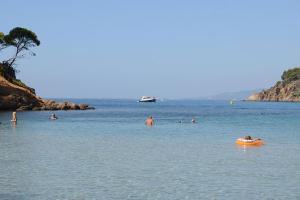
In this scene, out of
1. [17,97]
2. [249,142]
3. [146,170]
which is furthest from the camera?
[17,97]

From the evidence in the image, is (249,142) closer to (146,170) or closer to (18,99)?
(146,170)

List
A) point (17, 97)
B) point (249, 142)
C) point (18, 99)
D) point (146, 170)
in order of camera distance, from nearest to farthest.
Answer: point (146, 170) < point (249, 142) < point (17, 97) < point (18, 99)

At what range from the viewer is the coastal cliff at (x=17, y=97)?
408 feet

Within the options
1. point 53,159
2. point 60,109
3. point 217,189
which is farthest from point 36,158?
point 60,109

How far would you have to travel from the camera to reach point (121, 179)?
30.6 m

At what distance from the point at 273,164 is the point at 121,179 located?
12.2m

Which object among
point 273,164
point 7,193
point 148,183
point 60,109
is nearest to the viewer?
point 7,193

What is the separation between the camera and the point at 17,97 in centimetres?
12781

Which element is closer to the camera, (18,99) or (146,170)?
(146,170)

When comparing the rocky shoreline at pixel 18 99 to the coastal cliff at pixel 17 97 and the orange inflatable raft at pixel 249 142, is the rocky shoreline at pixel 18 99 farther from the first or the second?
the orange inflatable raft at pixel 249 142

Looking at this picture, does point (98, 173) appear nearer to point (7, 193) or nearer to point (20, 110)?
point (7, 193)

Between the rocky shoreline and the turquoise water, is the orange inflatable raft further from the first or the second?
the rocky shoreline

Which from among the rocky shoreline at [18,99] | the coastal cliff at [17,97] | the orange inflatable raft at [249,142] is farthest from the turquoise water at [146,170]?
the coastal cliff at [17,97]

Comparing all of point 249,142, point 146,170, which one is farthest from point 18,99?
point 146,170
